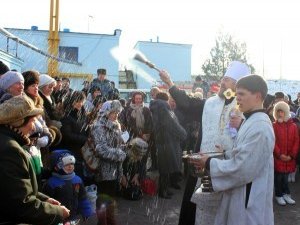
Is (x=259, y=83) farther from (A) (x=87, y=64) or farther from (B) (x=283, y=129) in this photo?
(A) (x=87, y=64)

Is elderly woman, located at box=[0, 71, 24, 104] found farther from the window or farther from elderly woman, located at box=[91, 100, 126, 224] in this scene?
the window

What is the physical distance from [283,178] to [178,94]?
172 inches

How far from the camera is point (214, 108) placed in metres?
4.57

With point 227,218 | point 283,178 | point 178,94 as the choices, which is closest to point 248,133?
point 227,218

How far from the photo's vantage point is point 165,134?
830 centimetres

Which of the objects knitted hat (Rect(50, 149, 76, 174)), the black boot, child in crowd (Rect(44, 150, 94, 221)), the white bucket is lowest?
the black boot

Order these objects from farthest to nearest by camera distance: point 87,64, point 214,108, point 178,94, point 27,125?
point 87,64 → point 178,94 → point 214,108 → point 27,125

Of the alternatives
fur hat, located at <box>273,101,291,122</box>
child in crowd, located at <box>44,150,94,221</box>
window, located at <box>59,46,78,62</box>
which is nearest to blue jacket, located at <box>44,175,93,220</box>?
child in crowd, located at <box>44,150,94,221</box>

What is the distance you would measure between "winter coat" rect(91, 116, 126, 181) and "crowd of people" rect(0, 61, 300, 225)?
15mm

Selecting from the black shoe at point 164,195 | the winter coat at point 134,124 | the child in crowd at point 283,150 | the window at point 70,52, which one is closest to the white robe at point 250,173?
the winter coat at point 134,124

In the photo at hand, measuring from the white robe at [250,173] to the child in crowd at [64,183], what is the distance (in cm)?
202

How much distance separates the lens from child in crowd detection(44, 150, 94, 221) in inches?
193

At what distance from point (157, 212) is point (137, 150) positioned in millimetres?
1150

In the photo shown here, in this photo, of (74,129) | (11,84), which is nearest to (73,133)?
(74,129)
